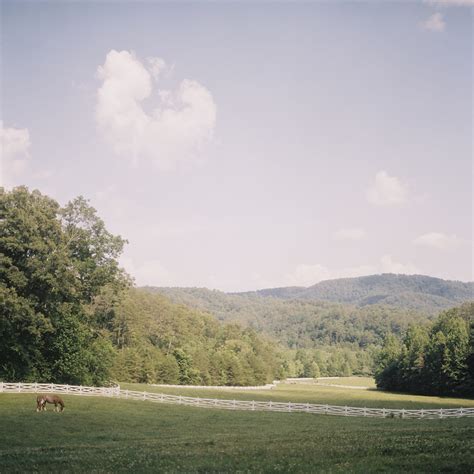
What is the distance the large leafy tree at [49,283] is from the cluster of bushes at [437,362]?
58.5 m

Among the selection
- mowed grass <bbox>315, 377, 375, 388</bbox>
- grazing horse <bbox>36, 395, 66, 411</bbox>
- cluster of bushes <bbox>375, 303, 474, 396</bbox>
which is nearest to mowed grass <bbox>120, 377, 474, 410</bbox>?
cluster of bushes <bbox>375, 303, 474, 396</bbox>

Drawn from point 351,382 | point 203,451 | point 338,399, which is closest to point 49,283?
point 203,451

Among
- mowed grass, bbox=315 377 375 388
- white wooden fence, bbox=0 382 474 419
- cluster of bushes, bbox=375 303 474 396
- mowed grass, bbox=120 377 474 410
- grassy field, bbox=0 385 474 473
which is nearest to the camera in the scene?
grassy field, bbox=0 385 474 473

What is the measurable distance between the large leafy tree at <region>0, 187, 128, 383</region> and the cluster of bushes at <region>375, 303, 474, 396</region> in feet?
192

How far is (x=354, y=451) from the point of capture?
15758mm

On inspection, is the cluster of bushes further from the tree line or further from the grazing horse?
the grazing horse

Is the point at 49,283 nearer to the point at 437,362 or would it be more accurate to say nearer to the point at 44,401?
the point at 44,401

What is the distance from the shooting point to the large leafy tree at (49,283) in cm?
4562

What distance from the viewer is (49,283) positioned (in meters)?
46.8

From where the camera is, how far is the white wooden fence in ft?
143

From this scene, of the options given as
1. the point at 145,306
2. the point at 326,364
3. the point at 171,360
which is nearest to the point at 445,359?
the point at 171,360

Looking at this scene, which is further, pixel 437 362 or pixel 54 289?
pixel 437 362

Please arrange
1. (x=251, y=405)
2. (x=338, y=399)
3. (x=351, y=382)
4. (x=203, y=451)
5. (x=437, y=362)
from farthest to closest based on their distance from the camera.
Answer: (x=351, y=382) < (x=437, y=362) < (x=338, y=399) < (x=251, y=405) < (x=203, y=451)

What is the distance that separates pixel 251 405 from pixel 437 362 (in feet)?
169
